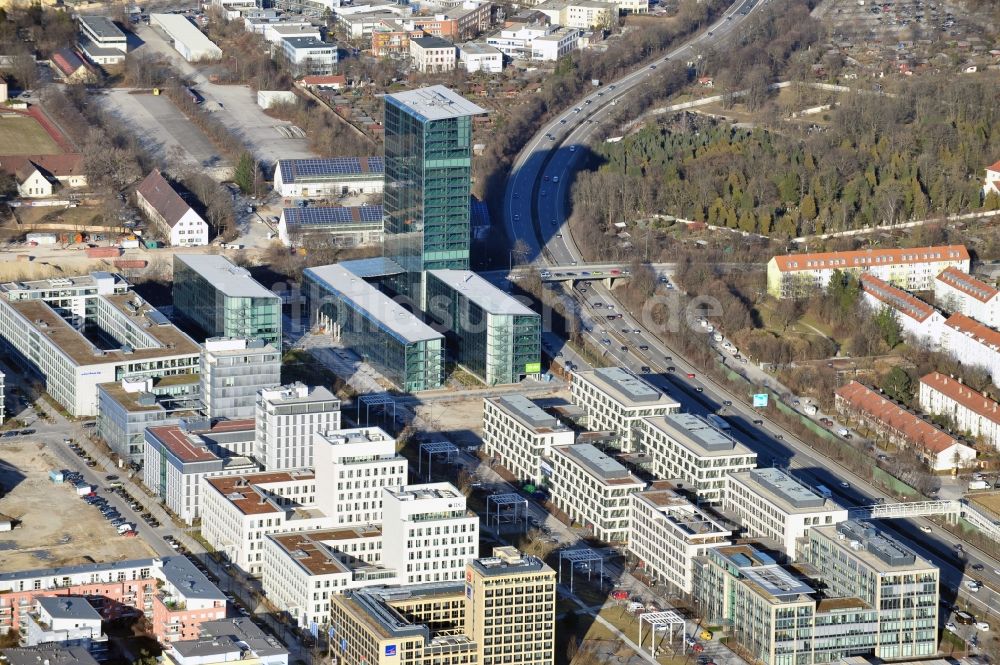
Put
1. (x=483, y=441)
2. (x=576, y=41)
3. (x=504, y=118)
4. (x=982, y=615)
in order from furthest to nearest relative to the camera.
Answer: (x=576, y=41) < (x=504, y=118) < (x=483, y=441) < (x=982, y=615)

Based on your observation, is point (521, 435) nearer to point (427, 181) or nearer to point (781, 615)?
point (427, 181)

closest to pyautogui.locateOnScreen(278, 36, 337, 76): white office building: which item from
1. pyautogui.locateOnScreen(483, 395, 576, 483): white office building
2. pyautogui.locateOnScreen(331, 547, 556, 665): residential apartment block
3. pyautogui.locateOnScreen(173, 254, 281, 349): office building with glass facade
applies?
pyautogui.locateOnScreen(173, 254, 281, 349): office building with glass facade

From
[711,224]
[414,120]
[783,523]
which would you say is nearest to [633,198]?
[711,224]

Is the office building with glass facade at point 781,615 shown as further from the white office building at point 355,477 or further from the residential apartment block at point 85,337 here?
the residential apartment block at point 85,337

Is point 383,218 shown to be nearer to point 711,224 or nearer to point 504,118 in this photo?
point 711,224

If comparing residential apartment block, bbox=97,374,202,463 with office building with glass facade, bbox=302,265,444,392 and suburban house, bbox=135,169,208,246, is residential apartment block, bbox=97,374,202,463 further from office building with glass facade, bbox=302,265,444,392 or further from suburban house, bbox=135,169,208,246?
suburban house, bbox=135,169,208,246

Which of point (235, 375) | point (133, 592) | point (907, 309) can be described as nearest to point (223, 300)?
point (235, 375)
